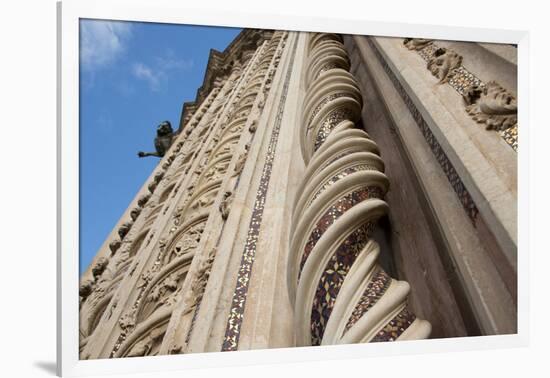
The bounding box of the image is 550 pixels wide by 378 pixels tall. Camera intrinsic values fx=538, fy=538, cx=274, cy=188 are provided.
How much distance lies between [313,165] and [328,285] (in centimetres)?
64

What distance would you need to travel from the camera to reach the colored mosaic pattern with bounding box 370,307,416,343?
1.81m

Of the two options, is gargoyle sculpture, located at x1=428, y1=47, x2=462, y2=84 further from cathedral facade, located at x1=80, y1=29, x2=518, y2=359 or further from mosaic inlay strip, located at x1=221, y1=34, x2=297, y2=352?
mosaic inlay strip, located at x1=221, y1=34, x2=297, y2=352

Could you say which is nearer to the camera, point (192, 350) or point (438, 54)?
point (192, 350)

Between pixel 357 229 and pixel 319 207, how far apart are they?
0.17 meters

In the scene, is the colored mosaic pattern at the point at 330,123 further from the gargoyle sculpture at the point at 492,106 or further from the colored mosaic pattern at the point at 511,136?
the colored mosaic pattern at the point at 511,136

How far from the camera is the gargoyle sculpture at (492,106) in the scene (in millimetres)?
2203

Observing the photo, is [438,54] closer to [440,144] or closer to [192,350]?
[440,144]

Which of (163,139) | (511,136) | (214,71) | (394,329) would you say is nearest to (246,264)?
(394,329)

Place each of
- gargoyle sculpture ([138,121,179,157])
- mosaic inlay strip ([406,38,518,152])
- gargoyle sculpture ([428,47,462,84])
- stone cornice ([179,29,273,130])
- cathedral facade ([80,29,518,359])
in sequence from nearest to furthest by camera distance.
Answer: cathedral facade ([80,29,518,359]), mosaic inlay strip ([406,38,518,152]), gargoyle sculpture ([428,47,462,84]), gargoyle sculpture ([138,121,179,157]), stone cornice ([179,29,273,130])

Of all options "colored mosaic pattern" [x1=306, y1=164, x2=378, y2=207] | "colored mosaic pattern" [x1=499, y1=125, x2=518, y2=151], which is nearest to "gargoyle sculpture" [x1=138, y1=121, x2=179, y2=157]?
"colored mosaic pattern" [x1=306, y1=164, x2=378, y2=207]

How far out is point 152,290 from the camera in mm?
2834

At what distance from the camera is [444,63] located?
102 inches

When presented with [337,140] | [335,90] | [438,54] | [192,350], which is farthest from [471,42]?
[192,350]

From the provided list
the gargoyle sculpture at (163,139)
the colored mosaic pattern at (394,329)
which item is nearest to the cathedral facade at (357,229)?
the colored mosaic pattern at (394,329)
